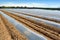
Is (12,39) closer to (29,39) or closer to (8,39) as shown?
(8,39)

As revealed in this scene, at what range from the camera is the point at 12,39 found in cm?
1105

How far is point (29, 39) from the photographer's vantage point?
436 inches

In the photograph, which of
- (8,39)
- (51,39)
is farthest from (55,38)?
(8,39)

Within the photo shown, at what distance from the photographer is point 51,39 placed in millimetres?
10852

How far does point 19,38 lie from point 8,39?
0.75 metres

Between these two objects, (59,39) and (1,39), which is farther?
(1,39)

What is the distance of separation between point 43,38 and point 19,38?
1646 millimetres

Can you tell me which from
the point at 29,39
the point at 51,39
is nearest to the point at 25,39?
the point at 29,39

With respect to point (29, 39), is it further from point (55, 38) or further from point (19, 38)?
point (55, 38)

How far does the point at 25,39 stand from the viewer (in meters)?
11.0

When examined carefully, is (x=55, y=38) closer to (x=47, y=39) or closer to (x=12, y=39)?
(x=47, y=39)

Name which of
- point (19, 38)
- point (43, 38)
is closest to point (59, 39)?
point (43, 38)

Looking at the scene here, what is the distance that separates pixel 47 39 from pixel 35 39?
81cm

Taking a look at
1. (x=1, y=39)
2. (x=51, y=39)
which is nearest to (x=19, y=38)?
(x=1, y=39)
